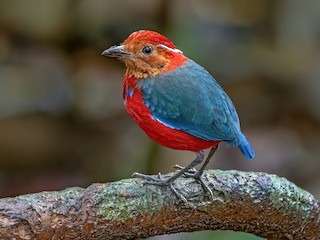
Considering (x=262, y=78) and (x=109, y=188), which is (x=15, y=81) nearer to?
(x=262, y=78)

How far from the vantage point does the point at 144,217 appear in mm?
2205

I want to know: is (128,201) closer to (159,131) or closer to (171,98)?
(159,131)

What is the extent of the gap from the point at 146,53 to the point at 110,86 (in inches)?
140

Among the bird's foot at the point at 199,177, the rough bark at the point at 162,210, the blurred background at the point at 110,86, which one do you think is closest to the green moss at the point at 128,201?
the rough bark at the point at 162,210

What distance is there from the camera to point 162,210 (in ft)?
7.45

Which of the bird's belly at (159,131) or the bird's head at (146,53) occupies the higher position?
the bird's head at (146,53)

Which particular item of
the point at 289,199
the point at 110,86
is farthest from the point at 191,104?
the point at 110,86

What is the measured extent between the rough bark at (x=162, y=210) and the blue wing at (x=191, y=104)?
214mm

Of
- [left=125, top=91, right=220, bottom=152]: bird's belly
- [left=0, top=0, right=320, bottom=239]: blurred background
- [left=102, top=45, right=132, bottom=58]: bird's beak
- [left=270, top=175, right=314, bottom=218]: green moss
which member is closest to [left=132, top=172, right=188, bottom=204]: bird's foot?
[left=125, top=91, right=220, bottom=152]: bird's belly

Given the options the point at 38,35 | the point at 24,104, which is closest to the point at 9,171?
the point at 24,104

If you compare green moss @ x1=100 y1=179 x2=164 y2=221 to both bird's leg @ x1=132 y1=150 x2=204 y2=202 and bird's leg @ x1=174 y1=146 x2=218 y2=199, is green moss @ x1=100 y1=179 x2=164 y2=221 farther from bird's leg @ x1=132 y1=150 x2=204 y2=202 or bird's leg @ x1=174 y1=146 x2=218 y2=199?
bird's leg @ x1=174 y1=146 x2=218 y2=199

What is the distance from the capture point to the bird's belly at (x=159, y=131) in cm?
225

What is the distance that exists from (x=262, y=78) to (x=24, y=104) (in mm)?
1979

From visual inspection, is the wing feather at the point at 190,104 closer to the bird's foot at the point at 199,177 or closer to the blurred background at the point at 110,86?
the bird's foot at the point at 199,177
